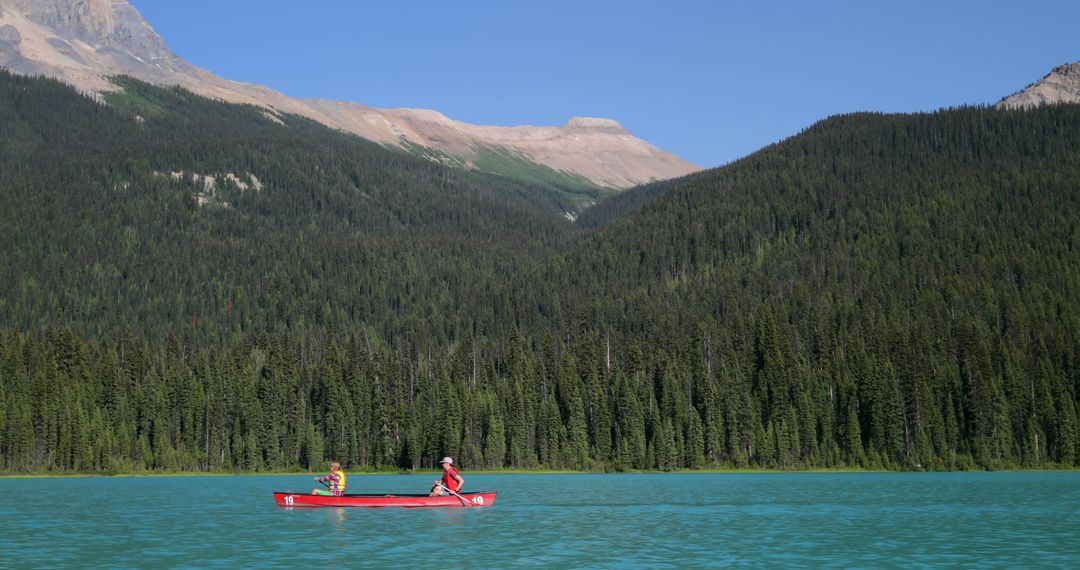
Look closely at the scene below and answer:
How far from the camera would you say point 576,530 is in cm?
6625

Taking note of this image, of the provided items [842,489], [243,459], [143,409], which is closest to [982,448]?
[842,489]

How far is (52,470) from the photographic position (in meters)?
159

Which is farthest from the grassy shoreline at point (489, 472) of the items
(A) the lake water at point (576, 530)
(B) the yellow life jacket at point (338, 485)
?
(B) the yellow life jacket at point (338, 485)

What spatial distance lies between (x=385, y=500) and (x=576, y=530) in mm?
21337

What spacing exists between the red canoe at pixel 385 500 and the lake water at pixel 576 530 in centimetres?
90

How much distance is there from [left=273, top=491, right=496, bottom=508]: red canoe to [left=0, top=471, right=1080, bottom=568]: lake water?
90 centimetres

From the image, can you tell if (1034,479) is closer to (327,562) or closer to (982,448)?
(982,448)

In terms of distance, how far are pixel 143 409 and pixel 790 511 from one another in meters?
125

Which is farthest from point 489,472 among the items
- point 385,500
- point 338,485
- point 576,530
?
point 576,530

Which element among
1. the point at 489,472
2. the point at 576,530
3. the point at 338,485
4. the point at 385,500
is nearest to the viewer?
the point at 576,530

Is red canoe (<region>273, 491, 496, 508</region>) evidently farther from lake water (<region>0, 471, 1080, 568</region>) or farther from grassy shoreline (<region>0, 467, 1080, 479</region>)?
grassy shoreline (<region>0, 467, 1080, 479</region>)

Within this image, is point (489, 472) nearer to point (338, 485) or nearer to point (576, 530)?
point (338, 485)

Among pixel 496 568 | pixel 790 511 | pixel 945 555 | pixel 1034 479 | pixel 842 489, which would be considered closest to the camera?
pixel 496 568

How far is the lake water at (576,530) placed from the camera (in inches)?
2058
